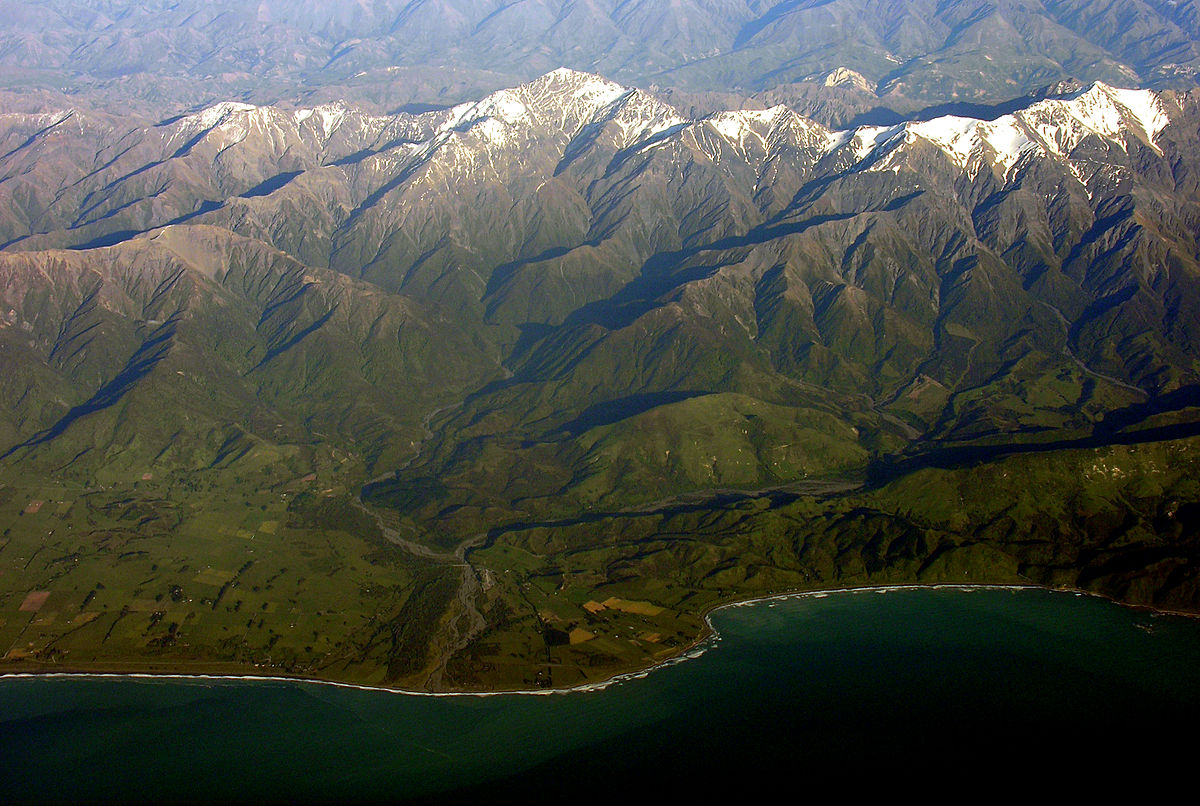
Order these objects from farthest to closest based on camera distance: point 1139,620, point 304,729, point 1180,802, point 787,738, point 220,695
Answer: point 1139,620
point 220,695
point 304,729
point 787,738
point 1180,802

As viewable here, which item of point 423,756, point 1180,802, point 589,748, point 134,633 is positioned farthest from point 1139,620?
point 134,633

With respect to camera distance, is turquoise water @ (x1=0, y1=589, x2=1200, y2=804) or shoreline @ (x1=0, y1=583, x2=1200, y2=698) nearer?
turquoise water @ (x1=0, y1=589, x2=1200, y2=804)

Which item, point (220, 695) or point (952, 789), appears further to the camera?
point (220, 695)

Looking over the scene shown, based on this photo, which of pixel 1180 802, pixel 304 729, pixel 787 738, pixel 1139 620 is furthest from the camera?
pixel 1139 620

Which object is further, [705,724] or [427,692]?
[427,692]

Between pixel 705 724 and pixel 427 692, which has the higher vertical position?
pixel 705 724

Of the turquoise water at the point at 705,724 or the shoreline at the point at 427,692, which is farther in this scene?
the shoreline at the point at 427,692

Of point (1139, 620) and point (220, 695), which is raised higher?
point (220, 695)

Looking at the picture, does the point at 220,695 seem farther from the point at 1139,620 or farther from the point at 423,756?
the point at 1139,620
